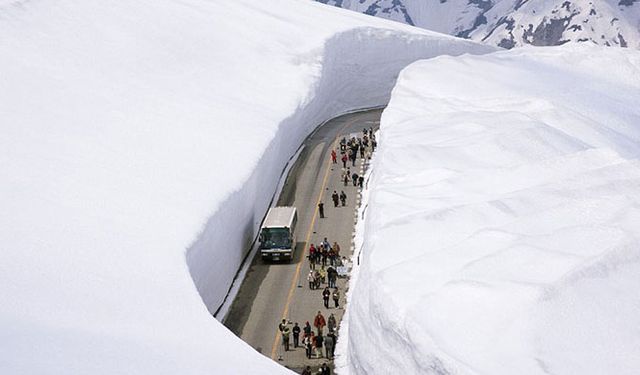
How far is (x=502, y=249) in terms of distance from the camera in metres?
31.3

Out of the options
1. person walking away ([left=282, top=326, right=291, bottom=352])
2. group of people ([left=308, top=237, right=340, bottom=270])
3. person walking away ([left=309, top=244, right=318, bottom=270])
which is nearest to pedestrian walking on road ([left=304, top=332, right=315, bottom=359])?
person walking away ([left=282, top=326, right=291, bottom=352])

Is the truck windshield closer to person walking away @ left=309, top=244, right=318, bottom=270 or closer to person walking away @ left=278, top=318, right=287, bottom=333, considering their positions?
person walking away @ left=309, top=244, right=318, bottom=270

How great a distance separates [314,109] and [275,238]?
1169 inches

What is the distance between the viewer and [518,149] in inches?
1718

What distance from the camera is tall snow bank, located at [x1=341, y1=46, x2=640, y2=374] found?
26.3m

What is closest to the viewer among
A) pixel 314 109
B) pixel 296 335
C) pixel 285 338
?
pixel 285 338

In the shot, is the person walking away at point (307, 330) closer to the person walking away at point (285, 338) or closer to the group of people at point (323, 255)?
the person walking away at point (285, 338)

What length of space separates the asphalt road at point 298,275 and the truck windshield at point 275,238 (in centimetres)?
100

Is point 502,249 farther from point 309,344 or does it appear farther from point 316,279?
point 316,279

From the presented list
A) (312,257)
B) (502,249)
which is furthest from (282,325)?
(502,249)

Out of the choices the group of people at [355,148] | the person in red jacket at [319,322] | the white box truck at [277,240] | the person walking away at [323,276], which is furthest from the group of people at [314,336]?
the group of people at [355,148]

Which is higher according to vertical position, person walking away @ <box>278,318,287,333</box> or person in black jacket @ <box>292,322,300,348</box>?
person walking away @ <box>278,318,287,333</box>

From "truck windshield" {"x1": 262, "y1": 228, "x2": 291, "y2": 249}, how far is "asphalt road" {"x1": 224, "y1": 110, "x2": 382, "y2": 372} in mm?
999

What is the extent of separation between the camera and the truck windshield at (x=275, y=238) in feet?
152
